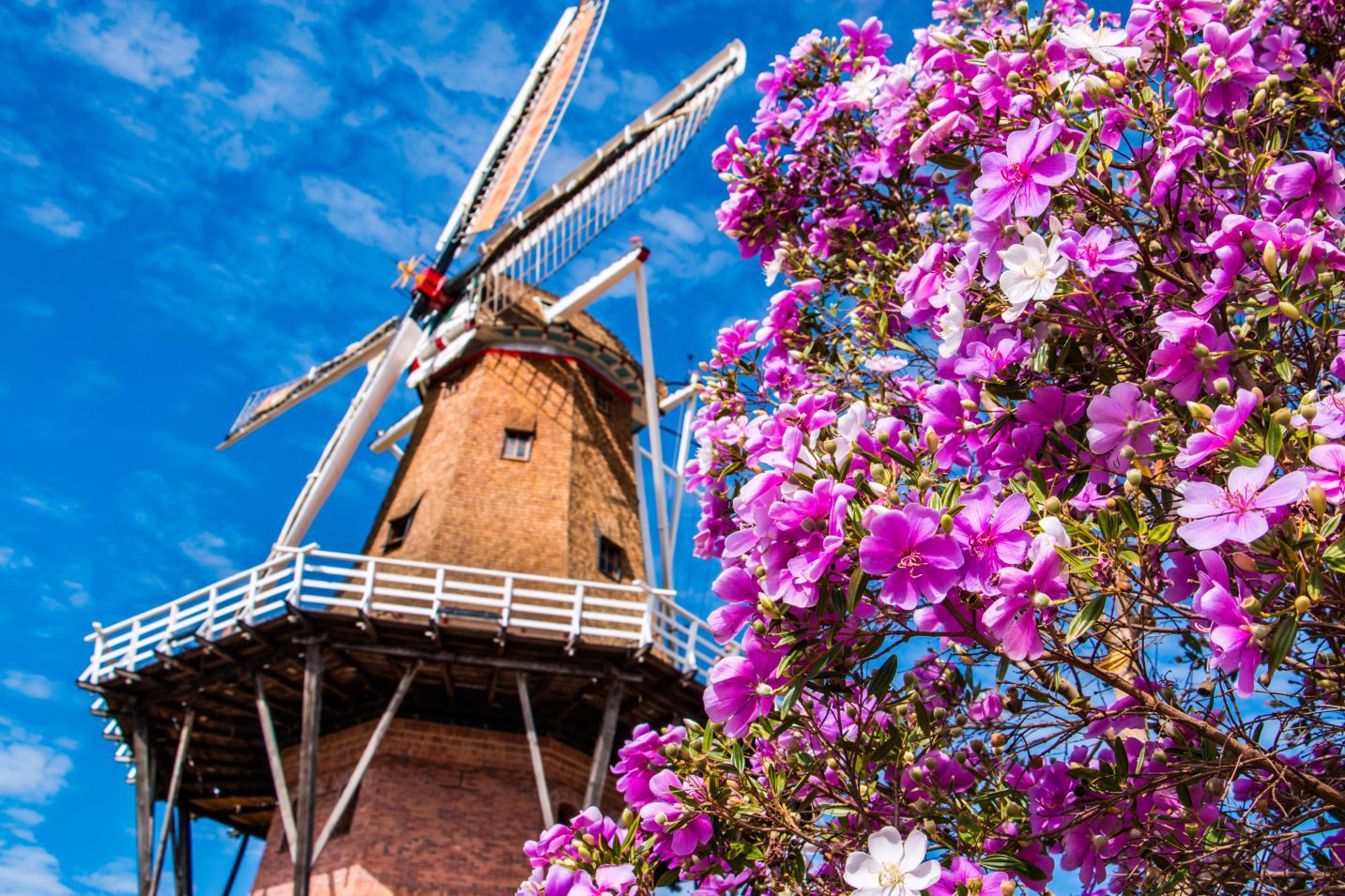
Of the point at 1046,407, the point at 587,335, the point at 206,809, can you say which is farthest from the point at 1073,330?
the point at 206,809

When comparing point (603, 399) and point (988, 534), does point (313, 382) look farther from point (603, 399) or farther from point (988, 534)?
point (988, 534)

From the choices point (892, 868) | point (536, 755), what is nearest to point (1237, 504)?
point (892, 868)

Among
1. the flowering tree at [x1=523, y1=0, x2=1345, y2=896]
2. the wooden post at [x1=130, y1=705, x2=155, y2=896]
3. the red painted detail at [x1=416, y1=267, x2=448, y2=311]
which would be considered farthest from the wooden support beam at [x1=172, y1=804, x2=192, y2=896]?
the flowering tree at [x1=523, y1=0, x2=1345, y2=896]

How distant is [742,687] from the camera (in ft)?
10.2

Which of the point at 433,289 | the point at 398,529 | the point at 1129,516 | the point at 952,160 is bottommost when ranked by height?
the point at 1129,516

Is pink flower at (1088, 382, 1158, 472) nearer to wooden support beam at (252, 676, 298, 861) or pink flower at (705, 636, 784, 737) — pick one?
pink flower at (705, 636, 784, 737)

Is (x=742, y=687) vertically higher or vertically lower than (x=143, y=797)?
lower

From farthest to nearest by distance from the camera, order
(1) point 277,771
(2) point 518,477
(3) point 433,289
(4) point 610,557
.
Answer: (3) point 433,289 → (4) point 610,557 → (2) point 518,477 → (1) point 277,771

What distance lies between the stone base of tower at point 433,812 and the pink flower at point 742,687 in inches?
410

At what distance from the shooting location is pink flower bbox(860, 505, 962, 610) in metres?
2.52

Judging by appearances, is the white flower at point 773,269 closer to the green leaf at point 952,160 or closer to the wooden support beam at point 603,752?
the green leaf at point 952,160

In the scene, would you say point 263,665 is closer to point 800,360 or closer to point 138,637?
point 138,637

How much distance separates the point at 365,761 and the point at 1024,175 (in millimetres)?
11107

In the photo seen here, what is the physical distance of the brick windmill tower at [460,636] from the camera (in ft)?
41.9
